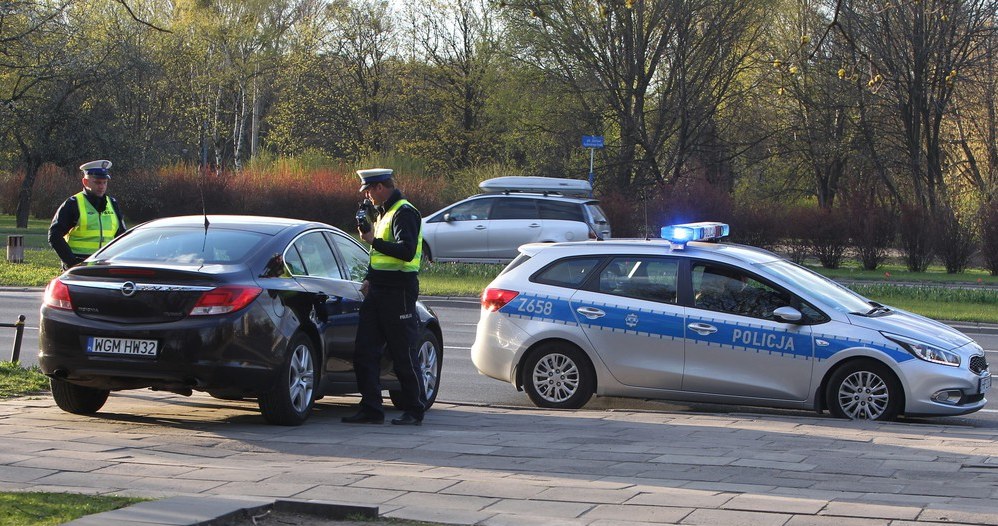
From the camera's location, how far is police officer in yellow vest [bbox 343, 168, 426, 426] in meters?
8.82

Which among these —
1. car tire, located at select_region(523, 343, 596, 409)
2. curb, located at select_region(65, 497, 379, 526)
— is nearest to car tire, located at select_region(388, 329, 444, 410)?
car tire, located at select_region(523, 343, 596, 409)

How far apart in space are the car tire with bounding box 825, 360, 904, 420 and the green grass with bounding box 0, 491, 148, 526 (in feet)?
20.0

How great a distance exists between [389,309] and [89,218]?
11.6ft

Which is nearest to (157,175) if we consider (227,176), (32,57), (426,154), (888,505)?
(227,176)

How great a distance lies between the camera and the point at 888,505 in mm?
5961

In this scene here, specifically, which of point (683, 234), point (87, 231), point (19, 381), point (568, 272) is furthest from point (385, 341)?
point (19, 381)

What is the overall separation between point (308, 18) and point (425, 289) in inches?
1609

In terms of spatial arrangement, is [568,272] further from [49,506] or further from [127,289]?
[49,506]

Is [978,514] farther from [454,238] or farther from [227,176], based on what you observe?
[227,176]

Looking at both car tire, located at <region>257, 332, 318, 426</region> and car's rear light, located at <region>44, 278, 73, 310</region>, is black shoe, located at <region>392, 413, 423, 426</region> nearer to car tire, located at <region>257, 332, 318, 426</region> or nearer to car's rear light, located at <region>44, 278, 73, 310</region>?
car tire, located at <region>257, 332, 318, 426</region>

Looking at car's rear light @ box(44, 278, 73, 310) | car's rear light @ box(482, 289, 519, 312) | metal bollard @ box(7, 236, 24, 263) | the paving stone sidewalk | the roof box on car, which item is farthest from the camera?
the roof box on car

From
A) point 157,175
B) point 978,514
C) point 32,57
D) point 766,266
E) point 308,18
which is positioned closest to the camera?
point 978,514

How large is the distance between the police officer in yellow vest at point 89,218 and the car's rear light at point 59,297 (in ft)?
7.11

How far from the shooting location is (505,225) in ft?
88.5
